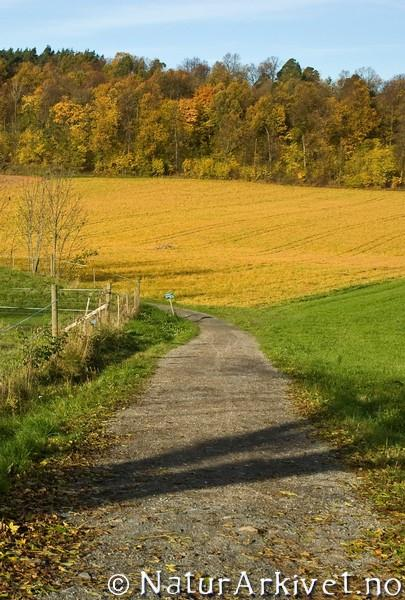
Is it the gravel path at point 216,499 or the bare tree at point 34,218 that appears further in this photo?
the bare tree at point 34,218

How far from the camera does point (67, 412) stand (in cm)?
989

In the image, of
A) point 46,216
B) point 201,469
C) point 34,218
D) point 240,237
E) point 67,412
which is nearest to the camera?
point 201,469

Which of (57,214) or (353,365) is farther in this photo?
(57,214)

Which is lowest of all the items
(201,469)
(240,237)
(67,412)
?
(67,412)

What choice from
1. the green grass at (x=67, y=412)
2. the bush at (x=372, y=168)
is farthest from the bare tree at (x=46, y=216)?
the bush at (x=372, y=168)

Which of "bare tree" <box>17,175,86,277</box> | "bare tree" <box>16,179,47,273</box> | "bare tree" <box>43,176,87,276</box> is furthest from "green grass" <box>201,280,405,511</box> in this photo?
"bare tree" <box>16,179,47,273</box>

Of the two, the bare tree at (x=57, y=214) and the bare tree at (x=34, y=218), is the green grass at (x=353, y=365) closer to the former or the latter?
the bare tree at (x=57, y=214)

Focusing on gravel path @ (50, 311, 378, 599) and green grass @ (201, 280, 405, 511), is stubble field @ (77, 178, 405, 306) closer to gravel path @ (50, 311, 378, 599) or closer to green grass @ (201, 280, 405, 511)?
green grass @ (201, 280, 405, 511)

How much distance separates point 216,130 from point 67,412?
102 meters

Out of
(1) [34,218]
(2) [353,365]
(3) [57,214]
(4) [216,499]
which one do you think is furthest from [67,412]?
(1) [34,218]

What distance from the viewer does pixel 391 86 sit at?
10894 cm

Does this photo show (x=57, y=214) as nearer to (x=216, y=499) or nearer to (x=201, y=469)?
(x=201, y=469)

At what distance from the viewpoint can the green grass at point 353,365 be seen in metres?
8.09

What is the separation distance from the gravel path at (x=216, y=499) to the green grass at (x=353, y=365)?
1.39 ft
